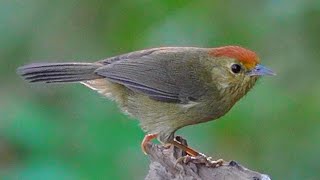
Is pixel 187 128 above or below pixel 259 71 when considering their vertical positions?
below

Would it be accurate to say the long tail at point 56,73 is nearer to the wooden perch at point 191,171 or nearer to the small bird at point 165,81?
the small bird at point 165,81

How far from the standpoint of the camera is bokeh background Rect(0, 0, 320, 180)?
5.97 m

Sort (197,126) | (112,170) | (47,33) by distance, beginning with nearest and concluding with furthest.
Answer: (112,170), (197,126), (47,33)

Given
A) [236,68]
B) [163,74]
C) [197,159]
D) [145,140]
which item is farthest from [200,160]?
[163,74]

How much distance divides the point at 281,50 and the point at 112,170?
4.84 feet

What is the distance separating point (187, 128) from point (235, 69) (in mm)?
527

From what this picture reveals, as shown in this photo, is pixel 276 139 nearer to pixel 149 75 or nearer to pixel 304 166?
pixel 304 166

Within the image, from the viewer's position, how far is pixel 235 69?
6121 mm

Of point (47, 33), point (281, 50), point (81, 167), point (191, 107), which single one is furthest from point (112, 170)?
point (47, 33)

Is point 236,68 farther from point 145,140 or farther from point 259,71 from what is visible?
point 145,140

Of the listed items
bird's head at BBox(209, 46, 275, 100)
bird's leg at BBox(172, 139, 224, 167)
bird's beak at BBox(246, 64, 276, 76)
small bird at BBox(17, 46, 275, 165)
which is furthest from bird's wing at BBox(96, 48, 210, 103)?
bird's leg at BBox(172, 139, 224, 167)

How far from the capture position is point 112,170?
5.93 metres

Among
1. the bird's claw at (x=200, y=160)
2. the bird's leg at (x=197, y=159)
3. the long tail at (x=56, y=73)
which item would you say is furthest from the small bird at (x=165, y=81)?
the bird's claw at (x=200, y=160)

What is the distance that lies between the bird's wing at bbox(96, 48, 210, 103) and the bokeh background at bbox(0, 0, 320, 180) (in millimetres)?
150
